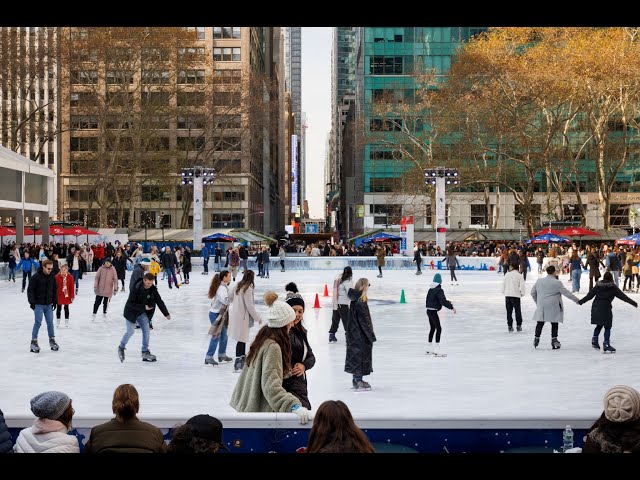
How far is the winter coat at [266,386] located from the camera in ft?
18.0

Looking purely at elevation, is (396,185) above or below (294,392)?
above

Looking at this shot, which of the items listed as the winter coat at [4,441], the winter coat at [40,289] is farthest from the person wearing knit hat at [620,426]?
the winter coat at [40,289]

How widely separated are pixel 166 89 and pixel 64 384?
63599 millimetres

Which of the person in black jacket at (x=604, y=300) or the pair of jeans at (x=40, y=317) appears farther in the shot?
the pair of jeans at (x=40, y=317)

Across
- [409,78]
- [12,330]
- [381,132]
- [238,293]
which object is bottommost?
[12,330]

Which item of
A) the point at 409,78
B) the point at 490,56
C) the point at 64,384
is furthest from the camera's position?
the point at 409,78

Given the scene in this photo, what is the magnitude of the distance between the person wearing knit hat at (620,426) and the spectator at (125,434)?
7.24 ft

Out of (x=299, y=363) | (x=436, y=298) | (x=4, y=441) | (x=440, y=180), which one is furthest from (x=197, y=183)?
(x=4, y=441)

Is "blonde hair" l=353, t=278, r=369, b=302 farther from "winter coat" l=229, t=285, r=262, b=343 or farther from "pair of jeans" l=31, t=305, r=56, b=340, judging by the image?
"pair of jeans" l=31, t=305, r=56, b=340

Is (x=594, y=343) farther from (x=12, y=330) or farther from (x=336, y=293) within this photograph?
(x=12, y=330)

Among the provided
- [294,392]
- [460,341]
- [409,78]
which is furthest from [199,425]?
[409,78]

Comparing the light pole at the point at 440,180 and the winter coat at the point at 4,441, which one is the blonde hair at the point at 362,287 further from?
the light pole at the point at 440,180

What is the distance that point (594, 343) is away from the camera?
45.2ft
